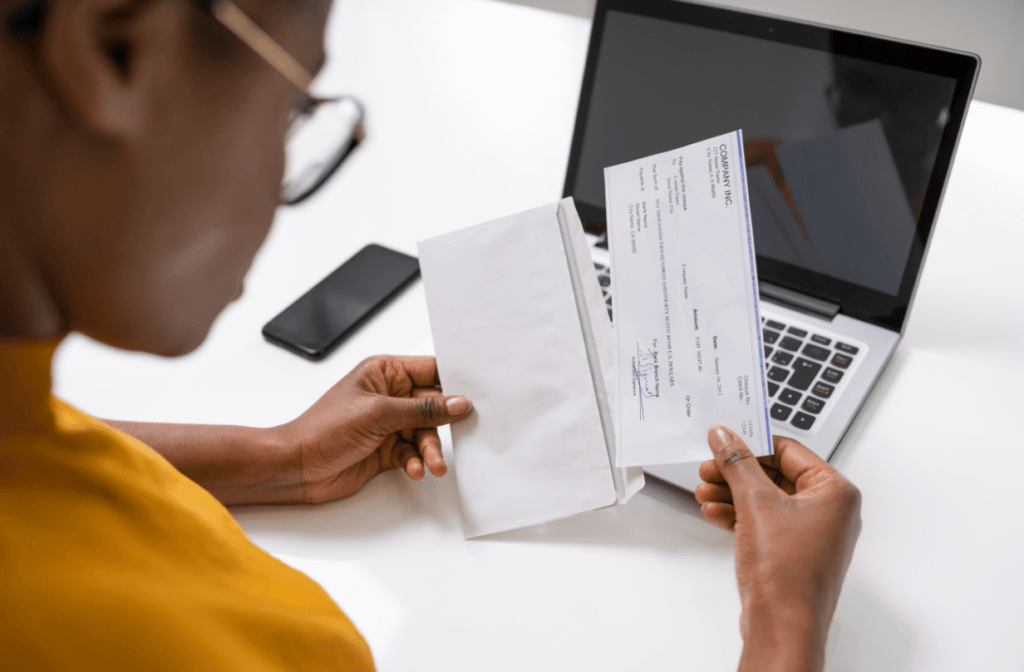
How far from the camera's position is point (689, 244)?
597 mm

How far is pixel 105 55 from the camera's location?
0.27 meters

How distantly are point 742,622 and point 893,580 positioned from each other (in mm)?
144

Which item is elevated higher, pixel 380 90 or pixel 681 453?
pixel 380 90

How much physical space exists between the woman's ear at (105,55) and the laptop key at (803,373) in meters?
0.62

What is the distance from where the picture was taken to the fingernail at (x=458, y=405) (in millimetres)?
678

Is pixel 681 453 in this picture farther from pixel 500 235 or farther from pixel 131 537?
pixel 131 537

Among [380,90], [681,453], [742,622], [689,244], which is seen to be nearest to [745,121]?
[689,244]

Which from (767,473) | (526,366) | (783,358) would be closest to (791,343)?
(783,358)

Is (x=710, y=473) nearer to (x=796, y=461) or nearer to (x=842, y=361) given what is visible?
(x=796, y=461)

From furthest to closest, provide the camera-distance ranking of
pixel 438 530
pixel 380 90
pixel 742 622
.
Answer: pixel 380 90
pixel 438 530
pixel 742 622

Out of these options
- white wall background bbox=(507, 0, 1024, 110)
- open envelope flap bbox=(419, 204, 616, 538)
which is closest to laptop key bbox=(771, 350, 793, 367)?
open envelope flap bbox=(419, 204, 616, 538)

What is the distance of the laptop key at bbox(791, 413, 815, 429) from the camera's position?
0.69 m

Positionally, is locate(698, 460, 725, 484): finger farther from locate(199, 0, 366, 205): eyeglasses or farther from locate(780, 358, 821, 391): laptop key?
locate(199, 0, 366, 205): eyeglasses

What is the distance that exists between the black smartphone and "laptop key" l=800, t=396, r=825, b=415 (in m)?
0.49
